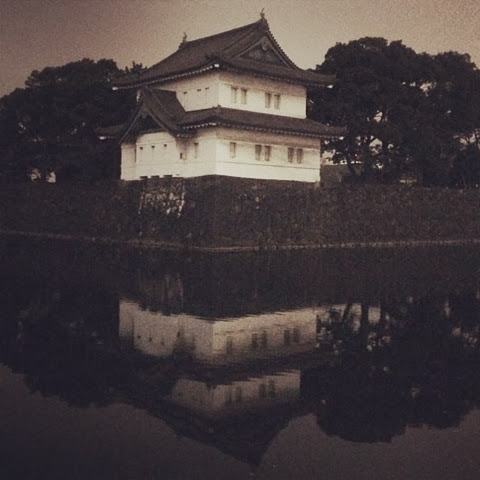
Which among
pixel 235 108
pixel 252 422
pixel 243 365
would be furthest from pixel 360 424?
pixel 235 108

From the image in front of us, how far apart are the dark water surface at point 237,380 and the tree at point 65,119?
89.1 feet

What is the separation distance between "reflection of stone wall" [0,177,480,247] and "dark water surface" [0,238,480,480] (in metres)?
12.5

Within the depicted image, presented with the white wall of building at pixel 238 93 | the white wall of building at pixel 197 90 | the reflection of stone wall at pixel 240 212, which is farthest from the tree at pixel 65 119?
the white wall of building at pixel 197 90

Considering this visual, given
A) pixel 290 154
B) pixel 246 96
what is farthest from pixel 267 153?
pixel 246 96

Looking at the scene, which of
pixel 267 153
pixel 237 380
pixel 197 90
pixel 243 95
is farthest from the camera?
pixel 197 90

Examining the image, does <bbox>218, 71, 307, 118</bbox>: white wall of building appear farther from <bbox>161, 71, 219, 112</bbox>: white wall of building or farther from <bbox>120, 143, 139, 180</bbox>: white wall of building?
<bbox>120, 143, 139, 180</bbox>: white wall of building

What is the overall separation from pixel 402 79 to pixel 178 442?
44.0 metres

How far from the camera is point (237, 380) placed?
955 cm

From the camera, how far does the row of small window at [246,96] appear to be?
36.9 meters

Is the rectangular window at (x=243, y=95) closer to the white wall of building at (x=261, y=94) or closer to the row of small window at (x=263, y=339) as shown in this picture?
the white wall of building at (x=261, y=94)

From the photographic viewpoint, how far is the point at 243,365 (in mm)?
10453

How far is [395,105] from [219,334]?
36009mm

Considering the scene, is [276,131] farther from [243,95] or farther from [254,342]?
[254,342]

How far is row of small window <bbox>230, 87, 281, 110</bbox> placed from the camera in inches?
1454
